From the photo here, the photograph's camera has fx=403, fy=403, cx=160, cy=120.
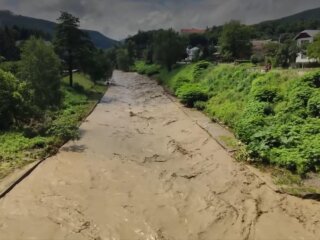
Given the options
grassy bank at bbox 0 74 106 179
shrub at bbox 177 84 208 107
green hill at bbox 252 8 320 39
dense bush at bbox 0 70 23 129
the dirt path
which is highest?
green hill at bbox 252 8 320 39

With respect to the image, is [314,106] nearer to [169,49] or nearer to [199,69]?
[199,69]

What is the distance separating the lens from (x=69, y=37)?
1757 inches

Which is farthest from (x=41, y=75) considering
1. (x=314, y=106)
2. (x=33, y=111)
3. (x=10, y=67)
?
(x=314, y=106)

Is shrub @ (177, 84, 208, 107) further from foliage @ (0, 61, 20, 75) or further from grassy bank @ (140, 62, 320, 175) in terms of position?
foliage @ (0, 61, 20, 75)

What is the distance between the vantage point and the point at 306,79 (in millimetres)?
23281

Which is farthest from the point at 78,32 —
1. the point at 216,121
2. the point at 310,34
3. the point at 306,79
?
the point at 310,34

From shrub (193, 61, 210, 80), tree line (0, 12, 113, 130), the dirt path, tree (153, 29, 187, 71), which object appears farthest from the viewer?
tree (153, 29, 187, 71)

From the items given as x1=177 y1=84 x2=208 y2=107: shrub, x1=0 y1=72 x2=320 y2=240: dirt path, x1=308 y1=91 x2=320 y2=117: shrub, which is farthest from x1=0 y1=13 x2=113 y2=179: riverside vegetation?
x1=308 y1=91 x2=320 y2=117: shrub

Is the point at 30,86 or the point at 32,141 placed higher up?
the point at 30,86

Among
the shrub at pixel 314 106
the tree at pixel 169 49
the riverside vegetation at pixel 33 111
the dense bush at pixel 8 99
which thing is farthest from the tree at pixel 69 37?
the shrub at pixel 314 106

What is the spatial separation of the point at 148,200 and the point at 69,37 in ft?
112

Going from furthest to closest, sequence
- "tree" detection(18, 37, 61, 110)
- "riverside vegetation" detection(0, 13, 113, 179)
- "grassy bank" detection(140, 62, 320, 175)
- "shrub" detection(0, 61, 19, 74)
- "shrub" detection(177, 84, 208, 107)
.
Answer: "shrub" detection(177, 84, 208, 107) < "shrub" detection(0, 61, 19, 74) < "tree" detection(18, 37, 61, 110) < "riverside vegetation" detection(0, 13, 113, 179) < "grassy bank" detection(140, 62, 320, 175)

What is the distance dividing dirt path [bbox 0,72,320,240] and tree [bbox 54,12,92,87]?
25626 millimetres

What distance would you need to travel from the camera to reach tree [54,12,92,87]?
145 feet
